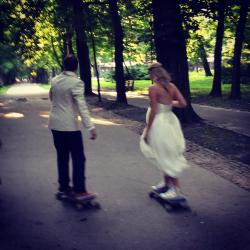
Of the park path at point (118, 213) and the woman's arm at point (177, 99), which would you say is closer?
the park path at point (118, 213)

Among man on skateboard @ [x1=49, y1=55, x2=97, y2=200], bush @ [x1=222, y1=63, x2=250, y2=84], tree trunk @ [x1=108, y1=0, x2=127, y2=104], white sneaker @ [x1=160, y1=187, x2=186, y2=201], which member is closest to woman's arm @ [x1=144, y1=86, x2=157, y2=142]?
man on skateboard @ [x1=49, y1=55, x2=97, y2=200]

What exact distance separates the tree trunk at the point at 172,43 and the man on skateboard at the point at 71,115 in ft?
23.5

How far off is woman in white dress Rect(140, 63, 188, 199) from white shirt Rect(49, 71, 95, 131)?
0.91m

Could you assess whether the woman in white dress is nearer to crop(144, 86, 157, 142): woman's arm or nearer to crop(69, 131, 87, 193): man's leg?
crop(144, 86, 157, 142): woman's arm

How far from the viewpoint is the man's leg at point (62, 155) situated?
543 cm

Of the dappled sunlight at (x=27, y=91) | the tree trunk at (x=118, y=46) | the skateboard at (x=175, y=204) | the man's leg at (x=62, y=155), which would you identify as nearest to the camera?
the skateboard at (x=175, y=204)

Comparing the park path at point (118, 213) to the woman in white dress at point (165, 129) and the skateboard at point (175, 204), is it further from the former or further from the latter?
the woman in white dress at point (165, 129)

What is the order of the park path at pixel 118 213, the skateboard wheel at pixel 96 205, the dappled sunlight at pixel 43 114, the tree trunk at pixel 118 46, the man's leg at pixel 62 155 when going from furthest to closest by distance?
the tree trunk at pixel 118 46, the dappled sunlight at pixel 43 114, the man's leg at pixel 62 155, the skateboard wheel at pixel 96 205, the park path at pixel 118 213

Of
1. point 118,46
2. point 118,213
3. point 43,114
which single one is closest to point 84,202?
point 118,213

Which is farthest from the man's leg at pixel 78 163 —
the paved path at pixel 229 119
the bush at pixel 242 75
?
the bush at pixel 242 75

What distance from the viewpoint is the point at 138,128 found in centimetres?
1255

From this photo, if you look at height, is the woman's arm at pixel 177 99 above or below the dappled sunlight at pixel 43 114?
above

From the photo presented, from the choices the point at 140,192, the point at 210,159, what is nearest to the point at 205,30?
the point at 210,159

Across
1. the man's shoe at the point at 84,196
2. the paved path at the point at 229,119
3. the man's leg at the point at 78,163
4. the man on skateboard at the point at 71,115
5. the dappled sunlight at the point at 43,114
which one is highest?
the man on skateboard at the point at 71,115
